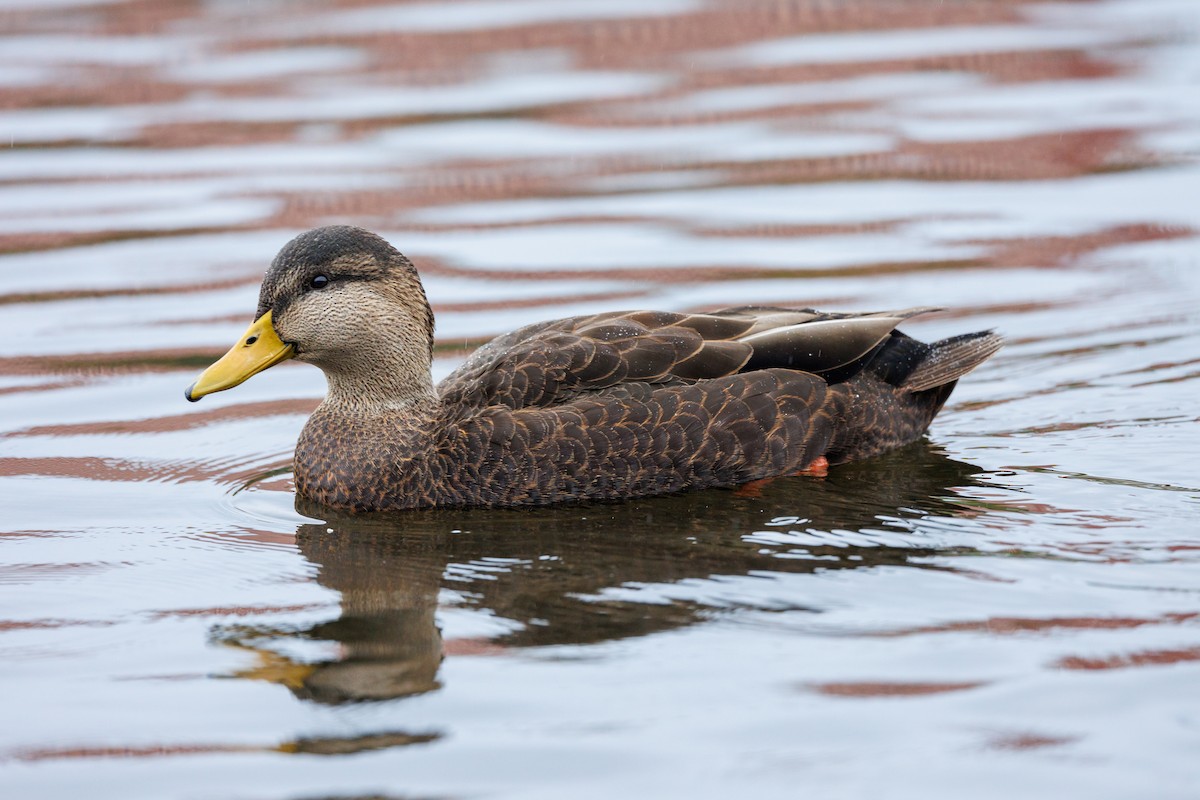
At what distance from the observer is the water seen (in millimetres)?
5656

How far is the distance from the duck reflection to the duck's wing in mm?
549

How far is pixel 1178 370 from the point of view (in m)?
9.64

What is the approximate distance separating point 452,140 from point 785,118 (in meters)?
2.94

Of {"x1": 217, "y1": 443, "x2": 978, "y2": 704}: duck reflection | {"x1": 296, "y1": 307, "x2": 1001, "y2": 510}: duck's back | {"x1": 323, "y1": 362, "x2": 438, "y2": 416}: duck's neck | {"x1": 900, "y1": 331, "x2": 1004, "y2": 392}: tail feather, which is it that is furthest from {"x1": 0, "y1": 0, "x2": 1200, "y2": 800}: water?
{"x1": 323, "y1": 362, "x2": 438, "y2": 416}: duck's neck

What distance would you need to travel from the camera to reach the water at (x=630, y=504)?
5.66 m

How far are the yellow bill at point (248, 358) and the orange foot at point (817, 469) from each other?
2.47 metres

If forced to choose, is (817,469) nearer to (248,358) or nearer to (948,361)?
(948,361)

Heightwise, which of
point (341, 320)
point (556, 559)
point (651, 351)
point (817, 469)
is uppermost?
point (341, 320)

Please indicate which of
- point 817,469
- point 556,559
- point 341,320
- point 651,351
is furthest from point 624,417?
point 341,320

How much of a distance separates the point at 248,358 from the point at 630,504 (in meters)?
1.84

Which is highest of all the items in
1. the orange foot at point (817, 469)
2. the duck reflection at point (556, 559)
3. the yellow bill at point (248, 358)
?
the yellow bill at point (248, 358)

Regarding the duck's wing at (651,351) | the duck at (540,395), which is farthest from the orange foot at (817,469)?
the duck's wing at (651,351)

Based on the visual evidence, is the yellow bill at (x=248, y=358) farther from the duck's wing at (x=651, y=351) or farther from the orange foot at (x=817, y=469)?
the orange foot at (x=817, y=469)

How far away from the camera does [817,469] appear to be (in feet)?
27.9
